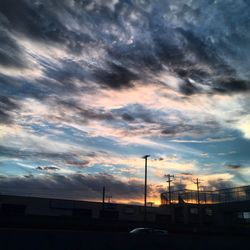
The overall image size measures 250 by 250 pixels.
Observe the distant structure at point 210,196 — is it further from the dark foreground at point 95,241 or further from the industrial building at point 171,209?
the dark foreground at point 95,241

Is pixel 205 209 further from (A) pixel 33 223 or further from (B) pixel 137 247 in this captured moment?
(B) pixel 137 247

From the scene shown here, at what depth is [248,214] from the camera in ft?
205

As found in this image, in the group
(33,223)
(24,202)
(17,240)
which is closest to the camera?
(17,240)

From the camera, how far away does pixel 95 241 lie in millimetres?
15289

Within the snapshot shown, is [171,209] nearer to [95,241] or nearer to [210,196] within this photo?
[210,196]

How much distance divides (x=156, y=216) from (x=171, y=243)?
6386 centimetres

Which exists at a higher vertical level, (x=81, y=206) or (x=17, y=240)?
(x=81, y=206)

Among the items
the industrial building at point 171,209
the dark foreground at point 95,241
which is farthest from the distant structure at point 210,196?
the dark foreground at point 95,241

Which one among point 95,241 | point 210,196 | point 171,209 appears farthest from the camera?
point 171,209

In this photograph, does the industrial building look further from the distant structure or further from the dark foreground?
the dark foreground

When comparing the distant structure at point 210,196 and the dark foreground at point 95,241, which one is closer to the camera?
the dark foreground at point 95,241

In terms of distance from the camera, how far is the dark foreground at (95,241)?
13828 mm

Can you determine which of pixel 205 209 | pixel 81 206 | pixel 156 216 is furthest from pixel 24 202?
pixel 205 209

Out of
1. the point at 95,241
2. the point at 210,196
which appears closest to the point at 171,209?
the point at 210,196
